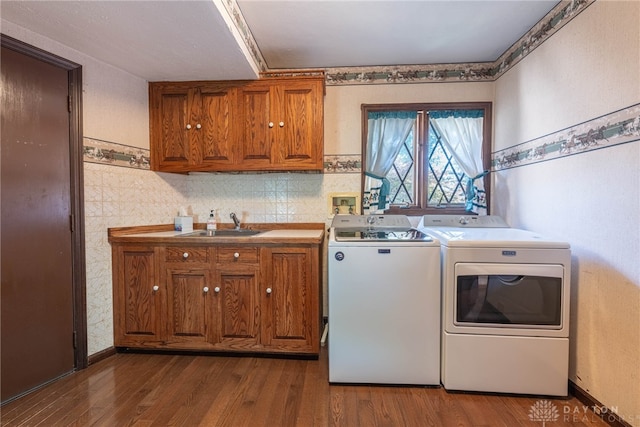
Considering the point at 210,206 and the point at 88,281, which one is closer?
the point at 88,281

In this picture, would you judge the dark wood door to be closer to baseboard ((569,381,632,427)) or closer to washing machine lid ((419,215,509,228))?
washing machine lid ((419,215,509,228))

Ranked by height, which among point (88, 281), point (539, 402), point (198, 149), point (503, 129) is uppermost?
point (503, 129)

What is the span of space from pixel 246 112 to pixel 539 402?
269 centimetres

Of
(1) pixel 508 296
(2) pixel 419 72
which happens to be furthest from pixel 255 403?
(2) pixel 419 72

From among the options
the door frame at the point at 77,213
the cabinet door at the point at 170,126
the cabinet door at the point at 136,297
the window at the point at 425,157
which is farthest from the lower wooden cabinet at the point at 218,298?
the window at the point at 425,157

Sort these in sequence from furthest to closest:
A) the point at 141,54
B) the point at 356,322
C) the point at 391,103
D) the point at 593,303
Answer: the point at 391,103 → the point at 141,54 → the point at 356,322 → the point at 593,303

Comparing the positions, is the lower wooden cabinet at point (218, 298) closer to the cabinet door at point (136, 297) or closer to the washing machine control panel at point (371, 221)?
the cabinet door at point (136, 297)


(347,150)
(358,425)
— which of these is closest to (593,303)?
(358,425)

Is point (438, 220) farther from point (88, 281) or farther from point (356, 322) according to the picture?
point (88, 281)

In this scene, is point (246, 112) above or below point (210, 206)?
above

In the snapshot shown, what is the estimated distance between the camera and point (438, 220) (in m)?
2.33

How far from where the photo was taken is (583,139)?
1543 millimetres

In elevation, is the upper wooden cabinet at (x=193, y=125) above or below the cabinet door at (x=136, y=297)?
above

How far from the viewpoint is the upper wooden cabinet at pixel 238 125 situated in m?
2.21
